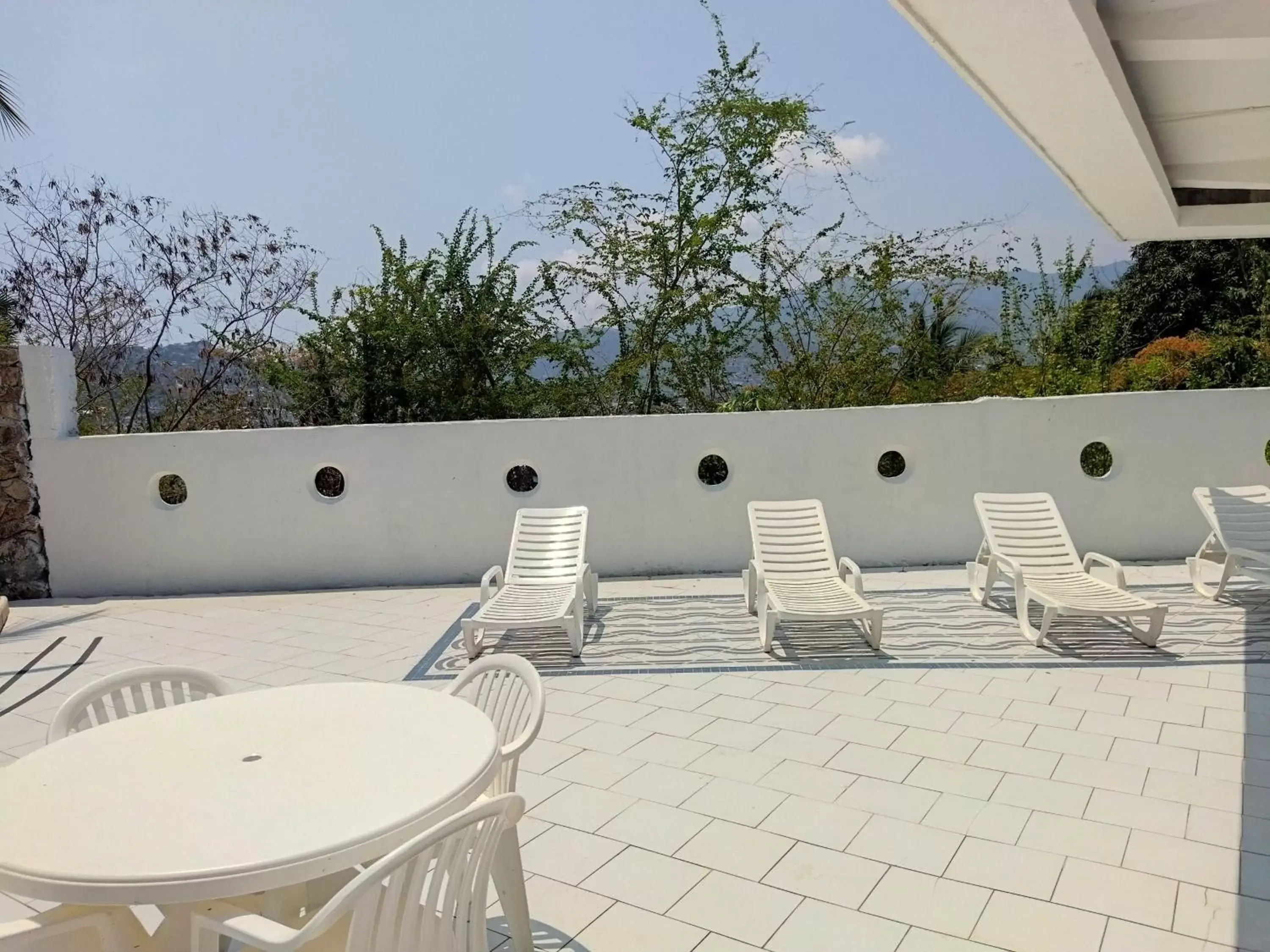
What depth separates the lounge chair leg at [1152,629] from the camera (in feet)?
19.8

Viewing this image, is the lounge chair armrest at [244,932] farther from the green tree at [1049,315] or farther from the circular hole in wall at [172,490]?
the green tree at [1049,315]

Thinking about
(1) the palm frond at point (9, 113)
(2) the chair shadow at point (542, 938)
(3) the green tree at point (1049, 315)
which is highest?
(1) the palm frond at point (9, 113)

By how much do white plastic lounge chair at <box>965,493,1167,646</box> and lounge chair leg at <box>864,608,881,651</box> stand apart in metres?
1.07

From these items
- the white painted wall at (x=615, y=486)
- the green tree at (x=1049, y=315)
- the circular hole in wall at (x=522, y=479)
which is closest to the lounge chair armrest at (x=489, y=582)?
the white painted wall at (x=615, y=486)

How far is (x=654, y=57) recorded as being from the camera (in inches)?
432

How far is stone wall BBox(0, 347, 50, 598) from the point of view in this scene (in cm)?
906

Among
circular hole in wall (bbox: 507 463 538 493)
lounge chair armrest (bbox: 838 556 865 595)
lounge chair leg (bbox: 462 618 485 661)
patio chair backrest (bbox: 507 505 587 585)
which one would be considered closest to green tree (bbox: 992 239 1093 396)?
lounge chair armrest (bbox: 838 556 865 595)

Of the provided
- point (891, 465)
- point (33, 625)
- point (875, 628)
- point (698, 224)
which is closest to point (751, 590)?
point (875, 628)

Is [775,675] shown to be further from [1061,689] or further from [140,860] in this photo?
[140,860]

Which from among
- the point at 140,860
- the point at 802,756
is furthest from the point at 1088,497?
the point at 140,860

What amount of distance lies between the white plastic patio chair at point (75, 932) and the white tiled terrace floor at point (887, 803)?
3.96 ft

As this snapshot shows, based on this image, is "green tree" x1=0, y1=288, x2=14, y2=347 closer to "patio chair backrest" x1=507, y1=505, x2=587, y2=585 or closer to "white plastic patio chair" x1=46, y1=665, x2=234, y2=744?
"patio chair backrest" x1=507, y1=505, x2=587, y2=585

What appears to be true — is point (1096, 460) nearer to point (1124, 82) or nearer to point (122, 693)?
point (1124, 82)

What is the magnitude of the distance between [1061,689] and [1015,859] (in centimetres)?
226
